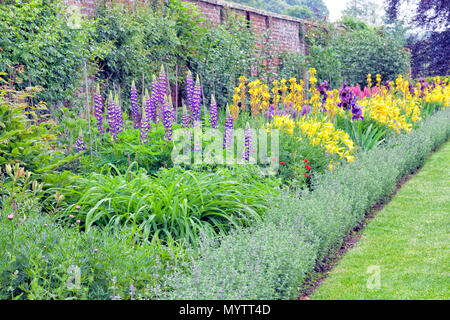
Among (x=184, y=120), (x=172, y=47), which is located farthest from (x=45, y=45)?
(x=172, y=47)

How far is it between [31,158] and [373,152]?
4.03 m

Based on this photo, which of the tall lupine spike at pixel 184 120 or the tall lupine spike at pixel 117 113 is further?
the tall lupine spike at pixel 184 120

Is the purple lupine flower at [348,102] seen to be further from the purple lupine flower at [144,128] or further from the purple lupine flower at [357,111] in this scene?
the purple lupine flower at [144,128]

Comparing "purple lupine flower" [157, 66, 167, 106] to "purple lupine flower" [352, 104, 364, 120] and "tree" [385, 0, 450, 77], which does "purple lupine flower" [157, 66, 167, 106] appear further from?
"tree" [385, 0, 450, 77]

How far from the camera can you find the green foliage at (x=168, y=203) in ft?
10.6

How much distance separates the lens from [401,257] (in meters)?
3.59

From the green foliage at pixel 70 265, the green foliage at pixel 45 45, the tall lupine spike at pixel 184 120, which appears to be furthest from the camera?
the green foliage at pixel 45 45

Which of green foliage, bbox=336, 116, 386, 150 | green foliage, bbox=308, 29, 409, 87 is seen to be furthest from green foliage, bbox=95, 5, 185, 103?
green foliage, bbox=308, 29, 409, 87

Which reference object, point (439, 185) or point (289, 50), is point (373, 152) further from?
point (289, 50)

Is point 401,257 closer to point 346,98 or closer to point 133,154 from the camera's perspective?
point 133,154

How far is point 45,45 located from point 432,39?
Result: 21715mm

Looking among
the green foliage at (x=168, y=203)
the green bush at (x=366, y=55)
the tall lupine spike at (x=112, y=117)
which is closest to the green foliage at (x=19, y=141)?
the green foliage at (x=168, y=203)

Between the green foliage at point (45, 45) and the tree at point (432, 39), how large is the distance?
19846 millimetres

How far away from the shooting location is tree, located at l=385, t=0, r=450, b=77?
73.1ft
